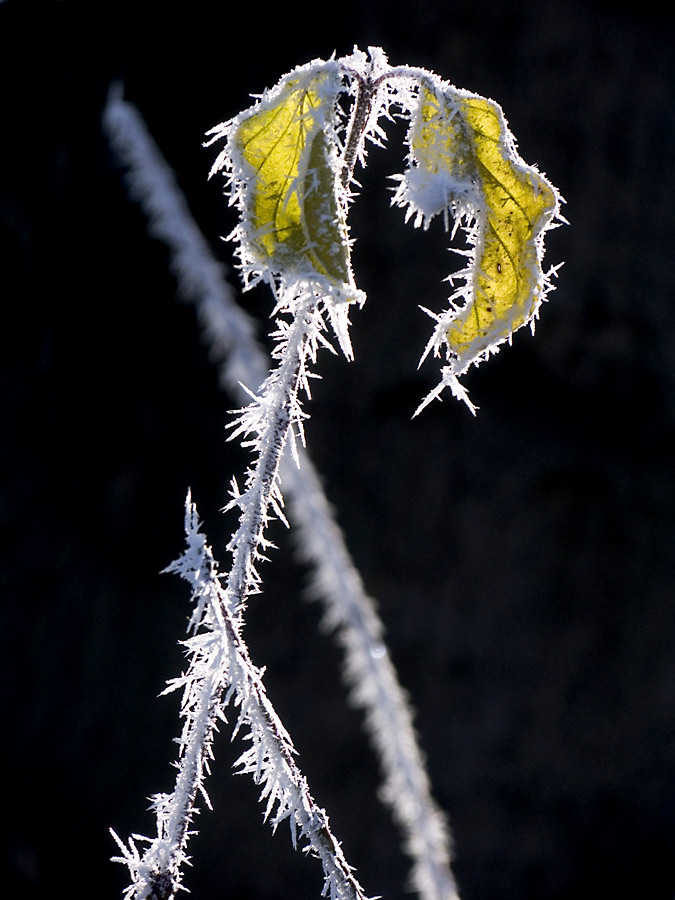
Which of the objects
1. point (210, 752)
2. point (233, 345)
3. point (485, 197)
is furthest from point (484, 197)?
point (233, 345)

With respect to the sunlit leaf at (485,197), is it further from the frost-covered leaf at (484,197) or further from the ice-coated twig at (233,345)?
the ice-coated twig at (233,345)

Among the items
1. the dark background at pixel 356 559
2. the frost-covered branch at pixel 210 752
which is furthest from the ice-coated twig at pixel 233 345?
the frost-covered branch at pixel 210 752

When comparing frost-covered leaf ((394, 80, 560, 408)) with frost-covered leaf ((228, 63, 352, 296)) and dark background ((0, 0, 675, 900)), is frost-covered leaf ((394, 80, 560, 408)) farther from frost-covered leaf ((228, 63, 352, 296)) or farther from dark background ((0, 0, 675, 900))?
dark background ((0, 0, 675, 900))

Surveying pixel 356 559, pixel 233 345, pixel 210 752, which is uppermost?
pixel 233 345

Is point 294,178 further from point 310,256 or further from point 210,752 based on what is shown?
point 210,752

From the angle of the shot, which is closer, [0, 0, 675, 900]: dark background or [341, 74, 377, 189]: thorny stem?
[341, 74, 377, 189]: thorny stem

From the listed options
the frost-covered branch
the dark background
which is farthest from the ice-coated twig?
the frost-covered branch

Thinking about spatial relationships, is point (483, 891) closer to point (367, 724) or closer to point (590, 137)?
point (367, 724)

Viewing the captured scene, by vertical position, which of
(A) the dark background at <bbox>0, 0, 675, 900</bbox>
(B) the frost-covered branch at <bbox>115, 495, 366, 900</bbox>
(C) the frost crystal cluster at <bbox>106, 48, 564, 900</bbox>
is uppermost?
(A) the dark background at <bbox>0, 0, 675, 900</bbox>
